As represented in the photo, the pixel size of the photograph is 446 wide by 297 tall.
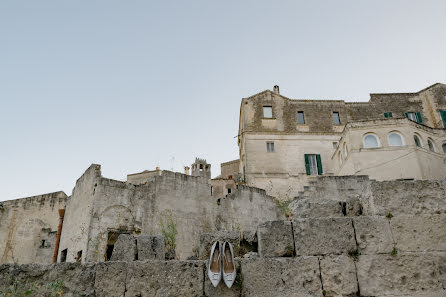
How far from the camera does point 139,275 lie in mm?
4523

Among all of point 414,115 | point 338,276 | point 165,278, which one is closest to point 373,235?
point 338,276

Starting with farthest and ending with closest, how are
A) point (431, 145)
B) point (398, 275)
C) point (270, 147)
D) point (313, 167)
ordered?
point (270, 147), point (313, 167), point (431, 145), point (398, 275)

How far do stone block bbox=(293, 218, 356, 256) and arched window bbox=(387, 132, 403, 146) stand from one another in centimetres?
1486

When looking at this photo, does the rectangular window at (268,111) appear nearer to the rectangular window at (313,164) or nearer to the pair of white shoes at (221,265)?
the rectangular window at (313,164)

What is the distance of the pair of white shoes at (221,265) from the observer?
14.6ft

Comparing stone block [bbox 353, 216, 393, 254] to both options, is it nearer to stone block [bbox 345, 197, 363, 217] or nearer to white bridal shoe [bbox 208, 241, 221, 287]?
stone block [bbox 345, 197, 363, 217]

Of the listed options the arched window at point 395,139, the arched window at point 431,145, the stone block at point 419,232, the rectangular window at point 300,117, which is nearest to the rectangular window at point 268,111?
the rectangular window at point 300,117

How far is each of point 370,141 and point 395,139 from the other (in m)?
1.17

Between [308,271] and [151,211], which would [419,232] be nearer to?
[308,271]

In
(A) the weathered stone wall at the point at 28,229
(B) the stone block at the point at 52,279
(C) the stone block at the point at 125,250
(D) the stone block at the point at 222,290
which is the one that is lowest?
(D) the stone block at the point at 222,290

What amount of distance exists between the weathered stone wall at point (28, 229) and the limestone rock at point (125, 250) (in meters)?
12.9

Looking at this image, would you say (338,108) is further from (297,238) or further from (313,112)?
(297,238)

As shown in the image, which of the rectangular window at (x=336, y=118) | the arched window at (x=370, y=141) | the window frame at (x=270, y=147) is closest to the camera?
the arched window at (x=370, y=141)

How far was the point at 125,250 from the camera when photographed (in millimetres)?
5246
